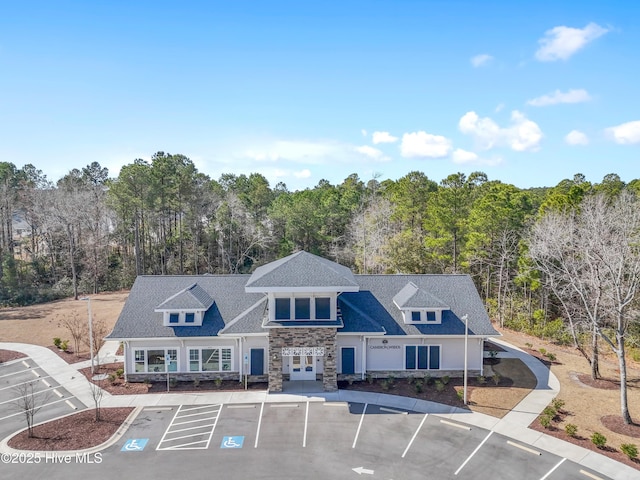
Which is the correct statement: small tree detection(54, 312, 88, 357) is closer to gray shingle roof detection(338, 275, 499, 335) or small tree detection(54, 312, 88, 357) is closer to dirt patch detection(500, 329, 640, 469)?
gray shingle roof detection(338, 275, 499, 335)

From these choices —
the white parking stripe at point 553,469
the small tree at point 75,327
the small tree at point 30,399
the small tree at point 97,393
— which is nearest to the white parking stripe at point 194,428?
the small tree at point 97,393

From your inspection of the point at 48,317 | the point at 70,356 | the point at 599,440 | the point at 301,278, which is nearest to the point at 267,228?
the point at 48,317

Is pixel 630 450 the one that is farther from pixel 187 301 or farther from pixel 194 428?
pixel 187 301

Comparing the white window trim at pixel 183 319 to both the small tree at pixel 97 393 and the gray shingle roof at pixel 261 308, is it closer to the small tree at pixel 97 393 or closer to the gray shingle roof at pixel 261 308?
the gray shingle roof at pixel 261 308

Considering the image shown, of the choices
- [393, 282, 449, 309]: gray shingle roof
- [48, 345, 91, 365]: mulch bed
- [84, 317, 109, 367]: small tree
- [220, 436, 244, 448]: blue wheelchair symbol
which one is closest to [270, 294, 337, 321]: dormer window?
[393, 282, 449, 309]: gray shingle roof

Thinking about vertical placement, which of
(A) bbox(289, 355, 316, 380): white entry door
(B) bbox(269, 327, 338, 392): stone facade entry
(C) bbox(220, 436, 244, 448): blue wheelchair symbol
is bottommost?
(C) bbox(220, 436, 244, 448): blue wheelchair symbol

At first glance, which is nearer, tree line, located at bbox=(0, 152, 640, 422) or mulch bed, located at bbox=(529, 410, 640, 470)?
mulch bed, located at bbox=(529, 410, 640, 470)

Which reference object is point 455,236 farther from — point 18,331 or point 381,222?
point 18,331
